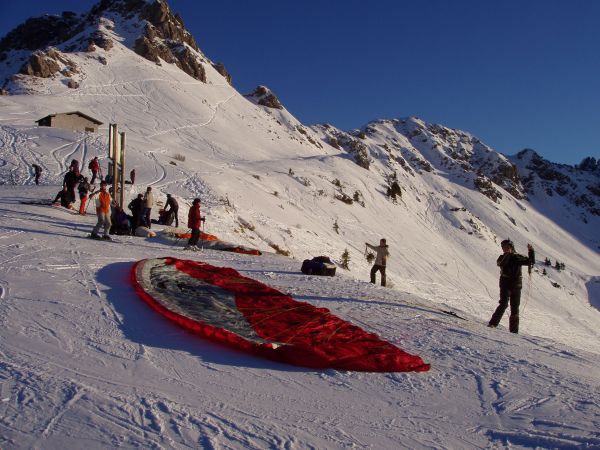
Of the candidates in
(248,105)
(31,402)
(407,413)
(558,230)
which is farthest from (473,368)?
(558,230)

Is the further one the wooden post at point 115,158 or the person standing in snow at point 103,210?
the wooden post at point 115,158

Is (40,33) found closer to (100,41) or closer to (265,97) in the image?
(100,41)

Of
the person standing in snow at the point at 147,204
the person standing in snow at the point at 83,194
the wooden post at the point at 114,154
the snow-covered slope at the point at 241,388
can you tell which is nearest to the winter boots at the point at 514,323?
the snow-covered slope at the point at 241,388

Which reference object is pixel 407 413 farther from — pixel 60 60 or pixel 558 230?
pixel 558 230

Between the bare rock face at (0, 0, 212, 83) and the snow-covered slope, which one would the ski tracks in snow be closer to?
Result: the bare rock face at (0, 0, 212, 83)

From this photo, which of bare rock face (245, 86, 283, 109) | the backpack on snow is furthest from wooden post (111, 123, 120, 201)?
bare rock face (245, 86, 283, 109)

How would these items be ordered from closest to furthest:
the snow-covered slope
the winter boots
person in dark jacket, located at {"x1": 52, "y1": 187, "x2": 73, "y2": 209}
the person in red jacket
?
the snow-covered slope < the winter boots < the person in red jacket < person in dark jacket, located at {"x1": 52, "y1": 187, "x2": 73, "y2": 209}

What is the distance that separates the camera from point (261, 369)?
16.5ft

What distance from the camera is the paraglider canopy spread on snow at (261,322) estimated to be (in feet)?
17.3

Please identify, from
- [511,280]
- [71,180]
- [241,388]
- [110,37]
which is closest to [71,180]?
[71,180]

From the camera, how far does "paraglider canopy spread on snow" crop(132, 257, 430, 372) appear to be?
5273 mm

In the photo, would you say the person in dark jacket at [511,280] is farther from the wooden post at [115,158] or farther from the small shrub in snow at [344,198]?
the small shrub in snow at [344,198]

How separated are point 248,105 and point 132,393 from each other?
226 ft

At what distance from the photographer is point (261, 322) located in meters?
6.54
